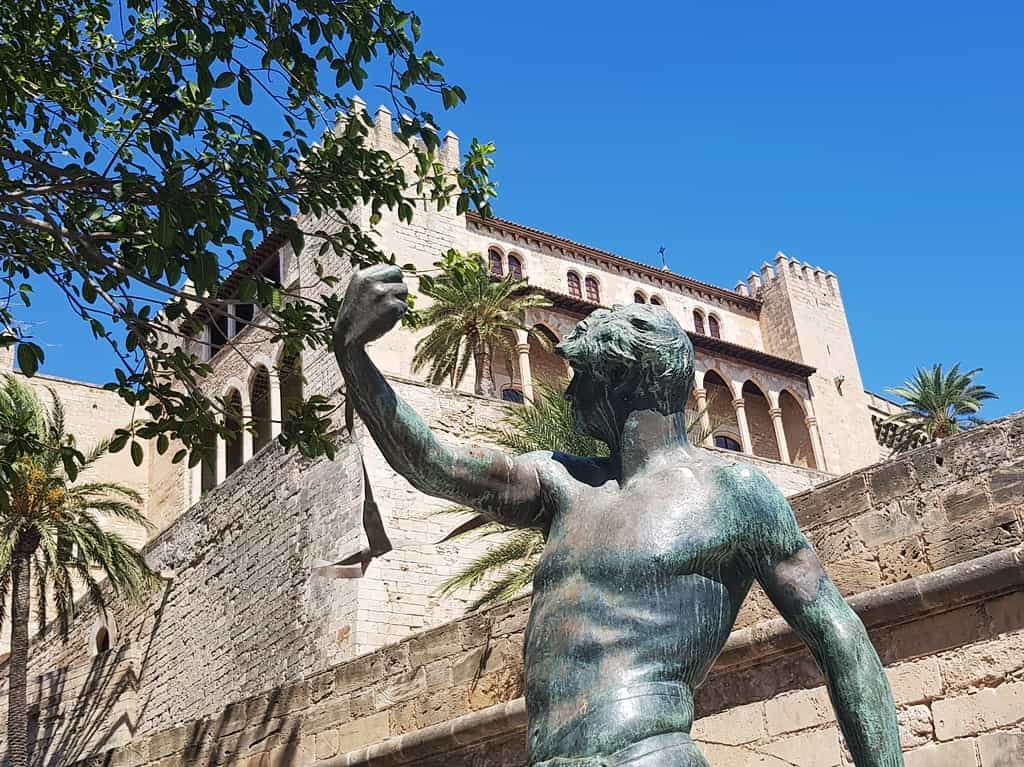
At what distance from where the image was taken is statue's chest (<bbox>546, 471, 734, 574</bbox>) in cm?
212

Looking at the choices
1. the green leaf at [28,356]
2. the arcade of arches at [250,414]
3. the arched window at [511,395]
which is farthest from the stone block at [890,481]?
the arcade of arches at [250,414]

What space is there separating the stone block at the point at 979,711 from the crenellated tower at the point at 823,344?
28807 mm

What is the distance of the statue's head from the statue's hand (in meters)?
0.33

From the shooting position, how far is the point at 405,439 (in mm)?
2289

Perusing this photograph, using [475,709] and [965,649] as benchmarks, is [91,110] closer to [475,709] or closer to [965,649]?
[475,709]

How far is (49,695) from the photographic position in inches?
992

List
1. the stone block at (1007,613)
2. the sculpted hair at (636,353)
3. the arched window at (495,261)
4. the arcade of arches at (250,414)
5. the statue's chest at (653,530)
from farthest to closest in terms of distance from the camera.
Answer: the arched window at (495,261), the arcade of arches at (250,414), the stone block at (1007,613), the sculpted hair at (636,353), the statue's chest at (653,530)

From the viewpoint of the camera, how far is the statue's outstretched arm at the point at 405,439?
84.7 inches

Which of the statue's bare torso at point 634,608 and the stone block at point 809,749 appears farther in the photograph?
the stone block at point 809,749

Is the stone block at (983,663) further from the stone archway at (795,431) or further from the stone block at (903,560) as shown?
the stone archway at (795,431)

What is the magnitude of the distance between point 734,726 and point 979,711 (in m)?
1.54

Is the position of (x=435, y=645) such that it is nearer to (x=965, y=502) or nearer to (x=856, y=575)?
(x=856, y=575)

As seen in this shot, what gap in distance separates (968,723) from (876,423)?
33563mm

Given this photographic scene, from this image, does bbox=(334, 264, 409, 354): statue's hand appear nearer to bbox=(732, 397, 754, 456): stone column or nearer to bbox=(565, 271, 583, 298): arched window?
bbox=(732, 397, 754, 456): stone column
